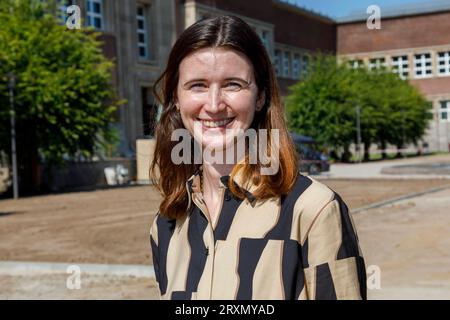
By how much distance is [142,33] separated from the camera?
45000mm

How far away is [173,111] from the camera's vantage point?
239cm

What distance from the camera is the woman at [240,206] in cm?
187

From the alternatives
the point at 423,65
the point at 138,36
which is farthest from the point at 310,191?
the point at 423,65

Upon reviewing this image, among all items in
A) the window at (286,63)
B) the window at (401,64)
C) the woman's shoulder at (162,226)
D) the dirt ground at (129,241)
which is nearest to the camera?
the woman's shoulder at (162,226)

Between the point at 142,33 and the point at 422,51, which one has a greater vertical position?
the point at 422,51

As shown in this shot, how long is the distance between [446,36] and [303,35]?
40.9ft

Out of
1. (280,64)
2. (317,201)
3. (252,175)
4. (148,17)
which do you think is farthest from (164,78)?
(280,64)

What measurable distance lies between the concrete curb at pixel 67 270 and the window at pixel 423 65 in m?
62.0

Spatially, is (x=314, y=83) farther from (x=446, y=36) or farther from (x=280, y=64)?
(x=446, y=36)

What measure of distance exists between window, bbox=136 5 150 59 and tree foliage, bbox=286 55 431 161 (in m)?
9.54

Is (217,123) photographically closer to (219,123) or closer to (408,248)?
(219,123)

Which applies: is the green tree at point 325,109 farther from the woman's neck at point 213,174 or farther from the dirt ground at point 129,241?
the woman's neck at point 213,174

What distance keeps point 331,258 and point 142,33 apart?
44.1 metres

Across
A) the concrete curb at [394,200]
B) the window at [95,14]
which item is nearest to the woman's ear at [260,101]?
the concrete curb at [394,200]
